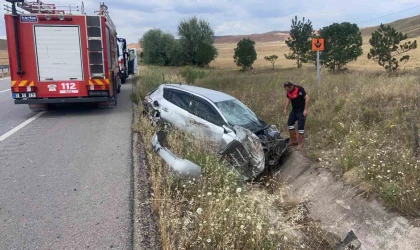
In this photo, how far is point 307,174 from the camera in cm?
679

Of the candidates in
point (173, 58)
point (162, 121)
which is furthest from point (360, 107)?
point (173, 58)

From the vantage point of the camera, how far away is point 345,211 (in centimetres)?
539

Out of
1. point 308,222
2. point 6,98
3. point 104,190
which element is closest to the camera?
point 104,190

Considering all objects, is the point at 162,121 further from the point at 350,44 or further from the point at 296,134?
the point at 350,44

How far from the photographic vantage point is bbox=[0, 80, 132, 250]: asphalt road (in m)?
3.37

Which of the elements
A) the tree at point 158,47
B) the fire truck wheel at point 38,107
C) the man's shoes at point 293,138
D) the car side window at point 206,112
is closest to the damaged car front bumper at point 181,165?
the car side window at point 206,112

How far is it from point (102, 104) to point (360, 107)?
26.5 ft

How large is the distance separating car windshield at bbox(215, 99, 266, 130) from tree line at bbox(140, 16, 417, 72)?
1487 cm

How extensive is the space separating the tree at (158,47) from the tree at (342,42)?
94.5 feet

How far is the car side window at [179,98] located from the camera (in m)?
8.05

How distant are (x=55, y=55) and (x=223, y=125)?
5.99m

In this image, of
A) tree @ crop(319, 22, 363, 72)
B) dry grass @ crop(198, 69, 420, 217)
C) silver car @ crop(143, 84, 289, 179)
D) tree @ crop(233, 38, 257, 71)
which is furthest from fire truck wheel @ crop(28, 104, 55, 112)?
tree @ crop(233, 38, 257, 71)

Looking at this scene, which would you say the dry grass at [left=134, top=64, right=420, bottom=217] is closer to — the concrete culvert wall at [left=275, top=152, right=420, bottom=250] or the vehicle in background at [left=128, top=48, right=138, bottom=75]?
the concrete culvert wall at [left=275, top=152, right=420, bottom=250]

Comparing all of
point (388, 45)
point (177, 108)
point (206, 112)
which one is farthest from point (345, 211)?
point (388, 45)
